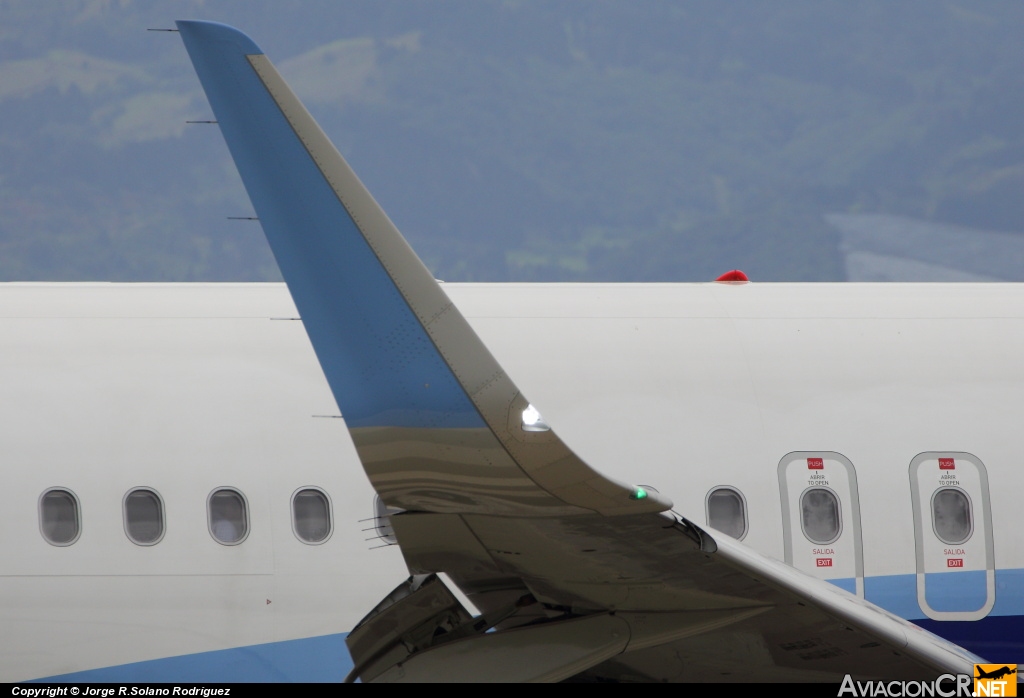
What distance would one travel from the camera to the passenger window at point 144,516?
6.21 m

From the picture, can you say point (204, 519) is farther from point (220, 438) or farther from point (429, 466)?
point (429, 466)

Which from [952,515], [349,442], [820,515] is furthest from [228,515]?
[952,515]

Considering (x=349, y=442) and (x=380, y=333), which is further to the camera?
(x=349, y=442)

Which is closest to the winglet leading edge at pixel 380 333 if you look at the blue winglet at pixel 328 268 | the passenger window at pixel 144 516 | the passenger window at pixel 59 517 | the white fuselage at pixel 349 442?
the blue winglet at pixel 328 268

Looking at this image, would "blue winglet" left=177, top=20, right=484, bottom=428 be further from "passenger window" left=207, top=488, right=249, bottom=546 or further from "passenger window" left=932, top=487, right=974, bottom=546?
"passenger window" left=932, top=487, right=974, bottom=546

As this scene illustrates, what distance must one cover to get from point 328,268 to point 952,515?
15.1ft

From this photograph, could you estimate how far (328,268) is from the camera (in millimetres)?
3947

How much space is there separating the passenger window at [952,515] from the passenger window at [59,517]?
16.5ft

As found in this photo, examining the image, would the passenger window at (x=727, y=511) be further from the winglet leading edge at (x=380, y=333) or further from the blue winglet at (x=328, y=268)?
the blue winglet at (x=328, y=268)

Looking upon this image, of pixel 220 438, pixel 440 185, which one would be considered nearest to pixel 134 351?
A: pixel 220 438

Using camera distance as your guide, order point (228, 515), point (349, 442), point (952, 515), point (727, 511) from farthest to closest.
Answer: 1. point (952, 515)
2. point (727, 511)
3. point (349, 442)
4. point (228, 515)

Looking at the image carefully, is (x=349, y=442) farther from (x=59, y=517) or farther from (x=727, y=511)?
(x=727, y=511)

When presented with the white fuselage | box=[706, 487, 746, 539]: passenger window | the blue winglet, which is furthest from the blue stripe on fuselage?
the blue winglet

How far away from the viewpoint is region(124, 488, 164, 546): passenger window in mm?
6215
